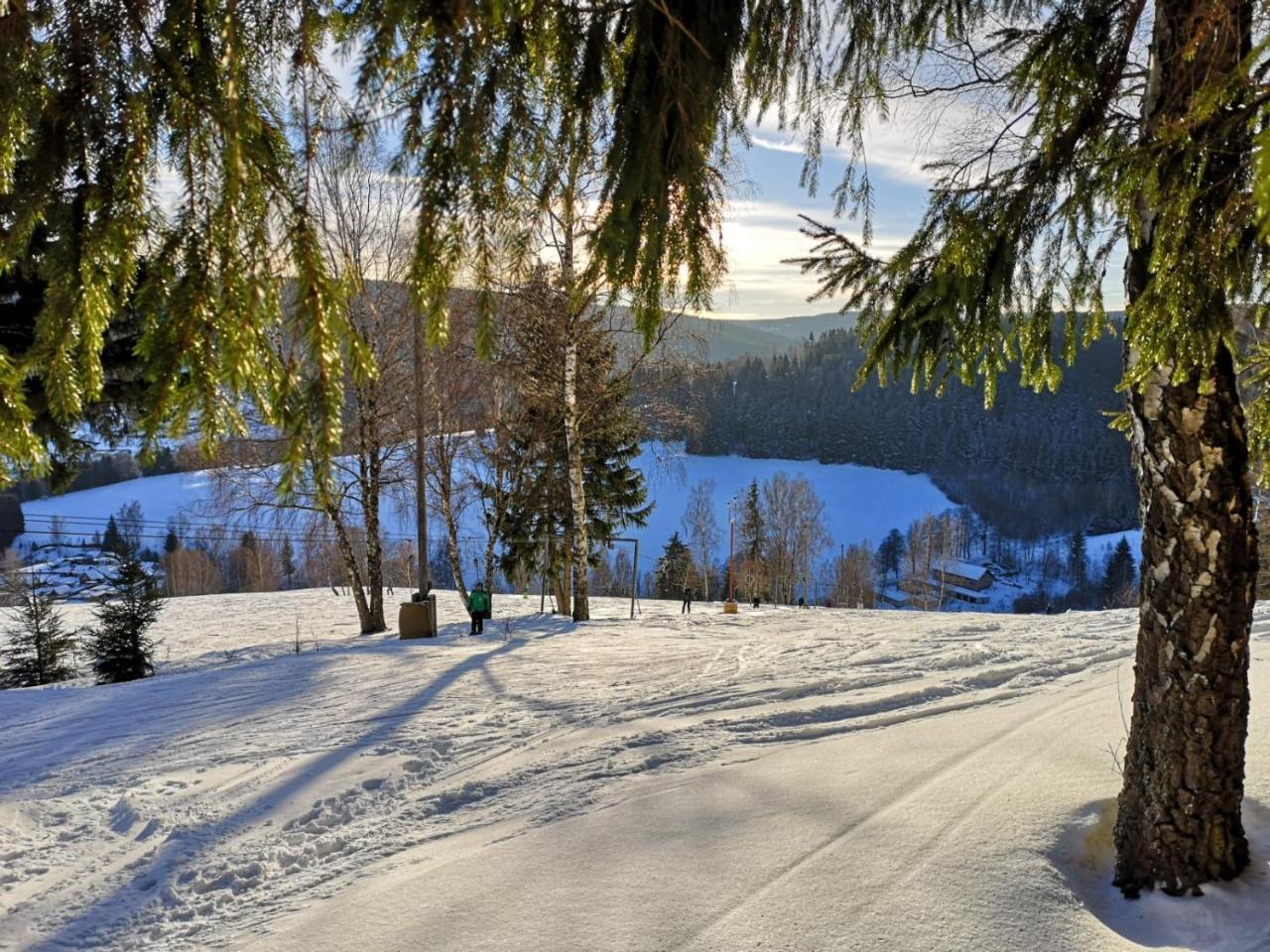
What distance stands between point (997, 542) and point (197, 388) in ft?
341

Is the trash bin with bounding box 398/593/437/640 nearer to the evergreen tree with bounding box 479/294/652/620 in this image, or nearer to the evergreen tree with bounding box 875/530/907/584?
the evergreen tree with bounding box 479/294/652/620

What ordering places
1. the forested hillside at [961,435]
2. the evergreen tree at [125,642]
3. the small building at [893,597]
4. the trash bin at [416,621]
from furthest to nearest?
the forested hillside at [961,435] → the small building at [893,597] → the evergreen tree at [125,642] → the trash bin at [416,621]

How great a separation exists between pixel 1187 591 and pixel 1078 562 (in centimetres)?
9061

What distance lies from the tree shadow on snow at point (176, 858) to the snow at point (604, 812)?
0.02 meters

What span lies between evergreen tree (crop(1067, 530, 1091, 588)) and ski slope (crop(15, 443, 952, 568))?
56.7ft

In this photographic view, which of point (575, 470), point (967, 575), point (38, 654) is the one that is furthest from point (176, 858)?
point (967, 575)

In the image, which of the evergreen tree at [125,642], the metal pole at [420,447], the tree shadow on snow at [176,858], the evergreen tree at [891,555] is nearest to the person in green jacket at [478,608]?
the metal pole at [420,447]

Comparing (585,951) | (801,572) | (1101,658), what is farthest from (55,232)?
(801,572)

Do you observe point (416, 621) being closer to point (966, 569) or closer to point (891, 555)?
point (891, 555)

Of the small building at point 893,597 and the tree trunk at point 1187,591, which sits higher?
the tree trunk at point 1187,591

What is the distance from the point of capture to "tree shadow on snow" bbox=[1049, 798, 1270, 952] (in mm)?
2799

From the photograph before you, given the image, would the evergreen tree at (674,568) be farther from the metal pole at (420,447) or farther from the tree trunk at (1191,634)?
the tree trunk at (1191,634)

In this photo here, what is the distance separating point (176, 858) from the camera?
13.0 feet

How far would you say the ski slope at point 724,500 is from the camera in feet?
258
